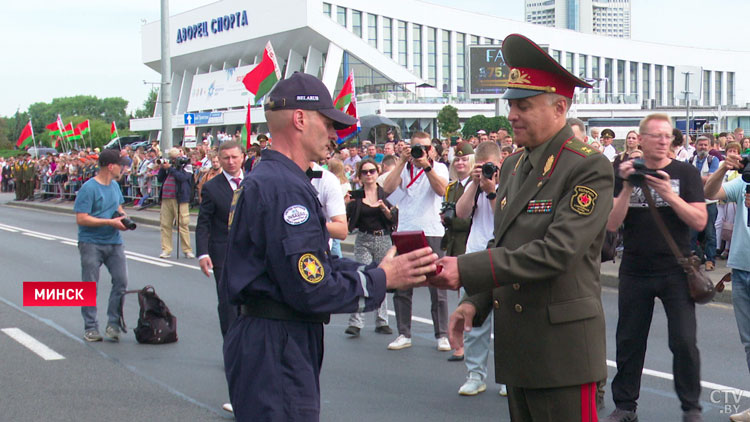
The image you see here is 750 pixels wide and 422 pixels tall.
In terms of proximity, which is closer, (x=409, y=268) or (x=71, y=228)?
(x=409, y=268)

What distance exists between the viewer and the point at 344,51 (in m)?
71.4

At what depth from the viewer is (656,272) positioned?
548 cm

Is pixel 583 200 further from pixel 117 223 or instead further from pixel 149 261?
pixel 149 261

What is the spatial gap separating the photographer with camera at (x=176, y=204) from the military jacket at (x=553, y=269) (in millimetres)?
13493

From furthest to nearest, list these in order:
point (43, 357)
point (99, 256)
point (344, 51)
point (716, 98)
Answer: point (716, 98)
point (344, 51)
point (99, 256)
point (43, 357)

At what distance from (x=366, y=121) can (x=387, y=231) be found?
30354mm

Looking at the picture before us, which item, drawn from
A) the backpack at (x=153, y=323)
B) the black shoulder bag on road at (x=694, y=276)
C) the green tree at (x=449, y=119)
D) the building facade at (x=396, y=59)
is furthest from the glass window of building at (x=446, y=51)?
the black shoulder bag on road at (x=694, y=276)

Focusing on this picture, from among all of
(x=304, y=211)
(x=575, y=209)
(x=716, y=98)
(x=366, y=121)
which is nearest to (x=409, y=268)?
(x=304, y=211)

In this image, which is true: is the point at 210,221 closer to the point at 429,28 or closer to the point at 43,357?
the point at 43,357

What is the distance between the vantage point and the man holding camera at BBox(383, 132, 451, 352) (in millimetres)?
8328

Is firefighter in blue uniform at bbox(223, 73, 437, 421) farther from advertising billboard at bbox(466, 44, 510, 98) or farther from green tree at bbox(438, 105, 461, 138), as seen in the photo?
advertising billboard at bbox(466, 44, 510, 98)

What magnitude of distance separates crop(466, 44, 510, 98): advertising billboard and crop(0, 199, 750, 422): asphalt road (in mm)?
44642

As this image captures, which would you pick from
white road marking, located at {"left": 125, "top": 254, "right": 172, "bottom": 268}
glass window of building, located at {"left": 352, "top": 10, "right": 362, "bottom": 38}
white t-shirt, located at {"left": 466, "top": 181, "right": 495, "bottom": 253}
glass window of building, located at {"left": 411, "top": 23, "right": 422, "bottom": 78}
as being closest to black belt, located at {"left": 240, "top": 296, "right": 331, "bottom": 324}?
white t-shirt, located at {"left": 466, "top": 181, "right": 495, "bottom": 253}

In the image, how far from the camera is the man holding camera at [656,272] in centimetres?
539
